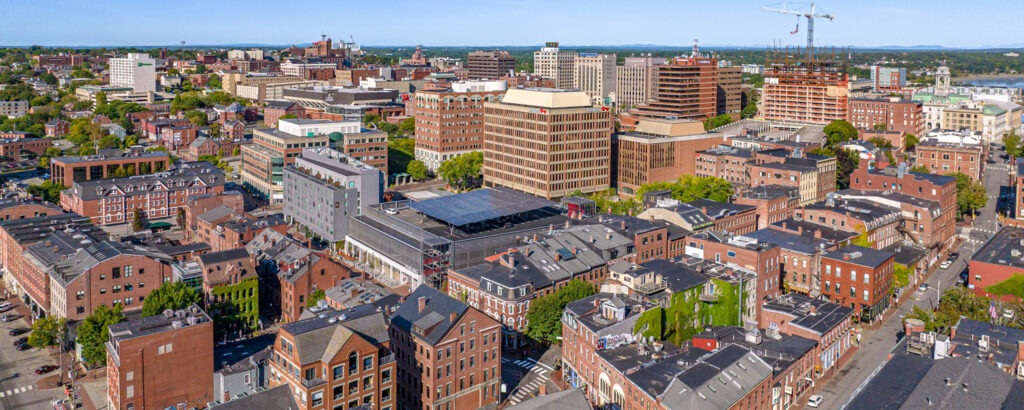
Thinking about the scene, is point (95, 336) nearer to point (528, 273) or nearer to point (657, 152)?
point (528, 273)

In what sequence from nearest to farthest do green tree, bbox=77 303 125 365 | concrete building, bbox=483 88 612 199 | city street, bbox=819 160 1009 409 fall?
city street, bbox=819 160 1009 409, green tree, bbox=77 303 125 365, concrete building, bbox=483 88 612 199

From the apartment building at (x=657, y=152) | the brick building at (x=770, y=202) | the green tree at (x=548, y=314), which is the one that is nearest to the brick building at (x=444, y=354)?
the green tree at (x=548, y=314)

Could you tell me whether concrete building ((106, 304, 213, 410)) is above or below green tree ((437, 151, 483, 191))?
below

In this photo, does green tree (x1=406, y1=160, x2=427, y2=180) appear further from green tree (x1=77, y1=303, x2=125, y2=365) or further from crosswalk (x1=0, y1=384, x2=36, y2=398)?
crosswalk (x1=0, y1=384, x2=36, y2=398)

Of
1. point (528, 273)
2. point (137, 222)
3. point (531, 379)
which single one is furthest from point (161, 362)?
point (137, 222)

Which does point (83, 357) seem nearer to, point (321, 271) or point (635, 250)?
point (321, 271)

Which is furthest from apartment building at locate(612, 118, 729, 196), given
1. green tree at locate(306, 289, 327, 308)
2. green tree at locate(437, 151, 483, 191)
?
green tree at locate(306, 289, 327, 308)
